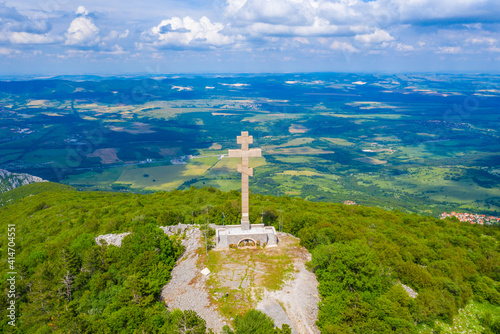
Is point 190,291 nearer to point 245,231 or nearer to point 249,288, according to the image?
point 249,288

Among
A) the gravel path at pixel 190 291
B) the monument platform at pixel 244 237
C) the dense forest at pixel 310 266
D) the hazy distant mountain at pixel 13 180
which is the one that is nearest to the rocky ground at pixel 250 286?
the gravel path at pixel 190 291

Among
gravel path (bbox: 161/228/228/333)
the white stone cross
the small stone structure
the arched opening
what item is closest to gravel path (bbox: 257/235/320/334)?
gravel path (bbox: 161/228/228/333)

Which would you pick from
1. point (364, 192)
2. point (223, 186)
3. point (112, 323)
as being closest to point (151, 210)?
point (112, 323)

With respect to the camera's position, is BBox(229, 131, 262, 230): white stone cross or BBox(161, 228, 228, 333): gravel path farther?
BBox(229, 131, 262, 230): white stone cross

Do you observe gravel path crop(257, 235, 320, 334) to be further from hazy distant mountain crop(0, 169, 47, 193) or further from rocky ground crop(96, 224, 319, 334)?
hazy distant mountain crop(0, 169, 47, 193)

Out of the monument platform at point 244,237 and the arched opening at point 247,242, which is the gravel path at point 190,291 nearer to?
the monument platform at point 244,237

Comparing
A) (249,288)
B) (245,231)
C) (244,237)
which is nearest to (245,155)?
(245,231)

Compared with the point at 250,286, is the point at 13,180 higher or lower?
lower
